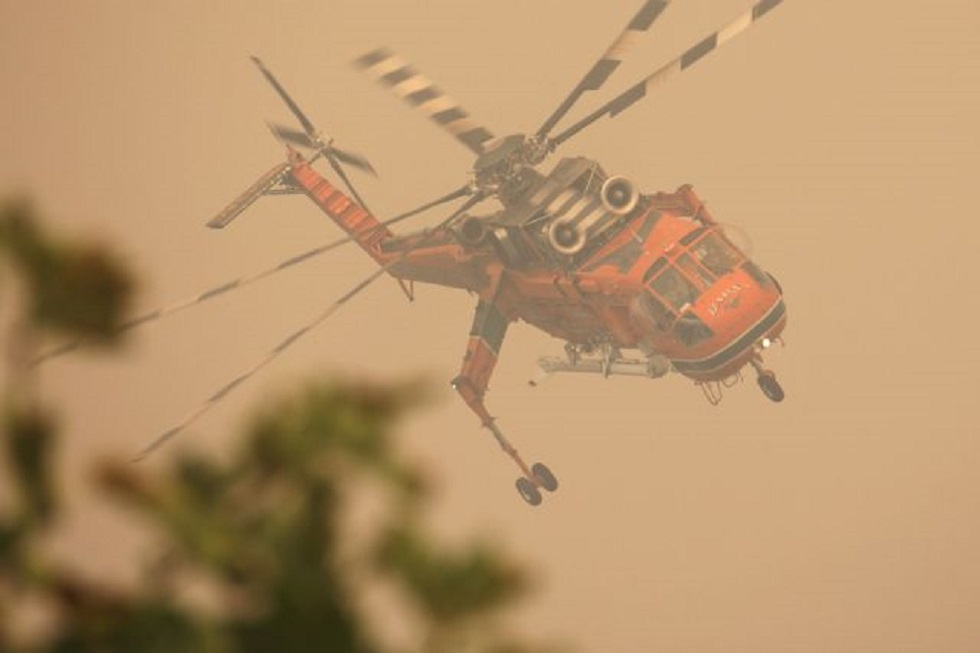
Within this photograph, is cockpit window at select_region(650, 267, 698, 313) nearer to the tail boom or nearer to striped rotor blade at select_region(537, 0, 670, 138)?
striped rotor blade at select_region(537, 0, 670, 138)

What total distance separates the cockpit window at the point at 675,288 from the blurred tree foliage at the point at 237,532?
18828mm

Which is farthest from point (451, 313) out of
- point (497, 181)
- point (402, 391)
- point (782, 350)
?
point (402, 391)

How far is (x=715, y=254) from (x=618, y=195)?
4.46ft

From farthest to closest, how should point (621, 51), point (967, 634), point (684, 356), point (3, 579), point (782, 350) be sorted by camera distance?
point (782, 350)
point (967, 634)
point (684, 356)
point (621, 51)
point (3, 579)

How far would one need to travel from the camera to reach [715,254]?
843 inches

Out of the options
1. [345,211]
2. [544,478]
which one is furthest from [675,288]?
[345,211]

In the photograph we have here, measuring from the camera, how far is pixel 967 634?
1101 inches

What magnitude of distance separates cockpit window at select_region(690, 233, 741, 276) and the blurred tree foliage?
62.5 ft

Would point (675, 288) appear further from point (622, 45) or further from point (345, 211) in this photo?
point (345, 211)

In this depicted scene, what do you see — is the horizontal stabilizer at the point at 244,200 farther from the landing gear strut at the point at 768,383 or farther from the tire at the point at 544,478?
the landing gear strut at the point at 768,383

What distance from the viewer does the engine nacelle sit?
70.1ft

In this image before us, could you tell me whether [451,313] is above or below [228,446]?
below

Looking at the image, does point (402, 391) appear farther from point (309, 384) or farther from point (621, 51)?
point (621, 51)

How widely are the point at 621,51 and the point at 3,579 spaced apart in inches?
693
